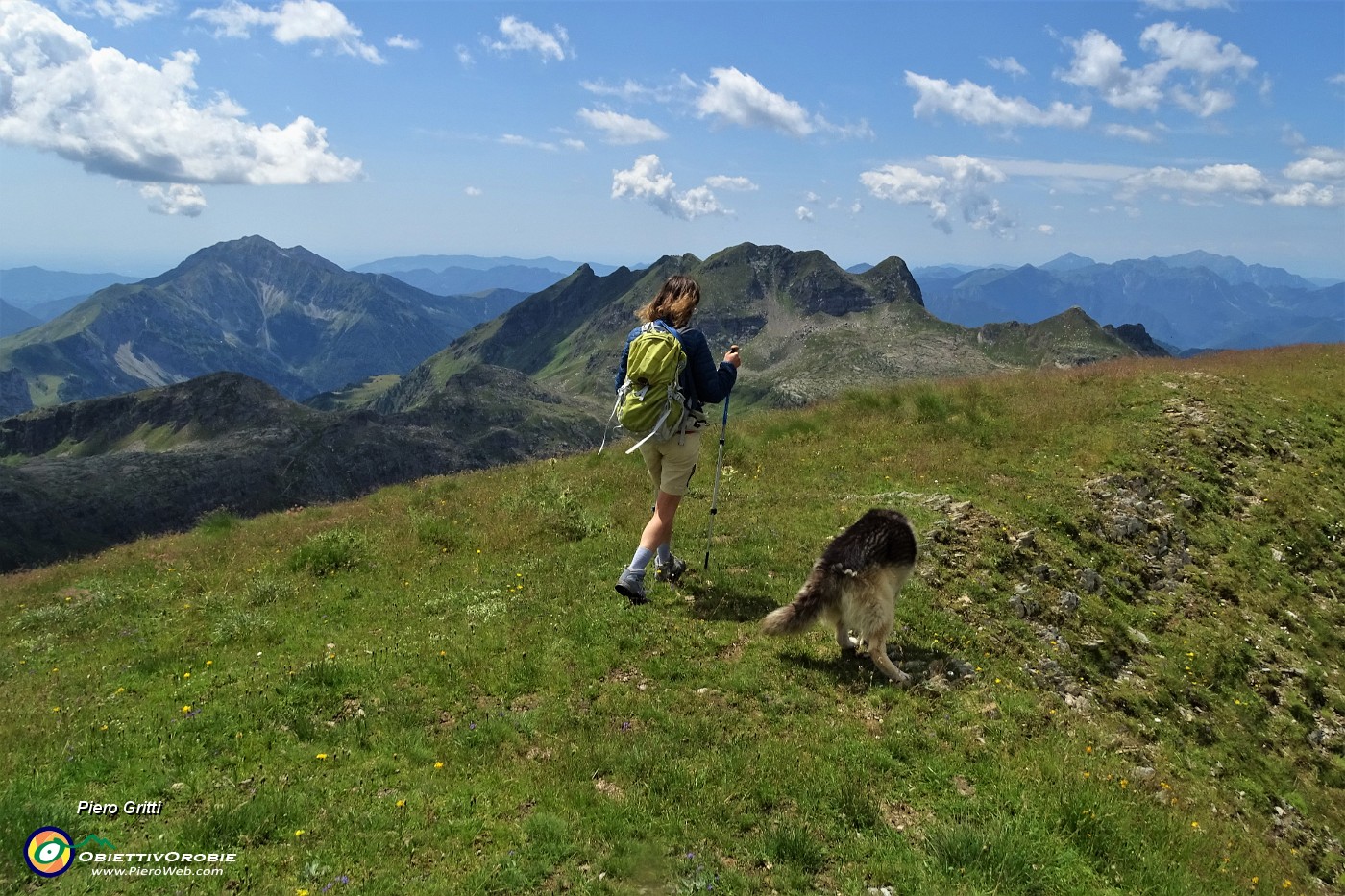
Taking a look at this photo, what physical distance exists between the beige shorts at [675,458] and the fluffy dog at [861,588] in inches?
91.4

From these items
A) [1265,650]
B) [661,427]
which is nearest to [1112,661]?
[1265,650]

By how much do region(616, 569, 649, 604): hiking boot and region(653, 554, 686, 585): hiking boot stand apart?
33.1 inches

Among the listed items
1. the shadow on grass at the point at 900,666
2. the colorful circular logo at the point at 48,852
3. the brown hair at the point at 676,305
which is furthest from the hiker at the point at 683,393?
the colorful circular logo at the point at 48,852

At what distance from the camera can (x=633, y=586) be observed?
34.7 feet

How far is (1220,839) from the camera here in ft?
24.2

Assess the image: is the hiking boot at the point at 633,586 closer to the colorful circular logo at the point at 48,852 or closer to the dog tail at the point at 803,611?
the dog tail at the point at 803,611

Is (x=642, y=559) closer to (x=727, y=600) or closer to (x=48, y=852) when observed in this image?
(x=727, y=600)

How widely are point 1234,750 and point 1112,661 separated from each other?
192 cm

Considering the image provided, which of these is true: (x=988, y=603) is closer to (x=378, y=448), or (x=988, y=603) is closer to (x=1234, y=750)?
(x=1234, y=750)

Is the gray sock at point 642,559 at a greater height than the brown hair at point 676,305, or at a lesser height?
lesser

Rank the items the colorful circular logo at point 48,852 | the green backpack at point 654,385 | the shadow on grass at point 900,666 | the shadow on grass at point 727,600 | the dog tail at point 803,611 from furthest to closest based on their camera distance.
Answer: the shadow on grass at point 727,600 → the green backpack at point 654,385 → the shadow on grass at point 900,666 → the dog tail at point 803,611 → the colorful circular logo at point 48,852

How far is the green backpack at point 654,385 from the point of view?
9.55 m

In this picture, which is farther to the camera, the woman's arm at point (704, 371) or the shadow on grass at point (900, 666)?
the woman's arm at point (704, 371)

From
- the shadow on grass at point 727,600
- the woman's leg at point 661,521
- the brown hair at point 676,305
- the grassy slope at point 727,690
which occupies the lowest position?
the grassy slope at point 727,690
